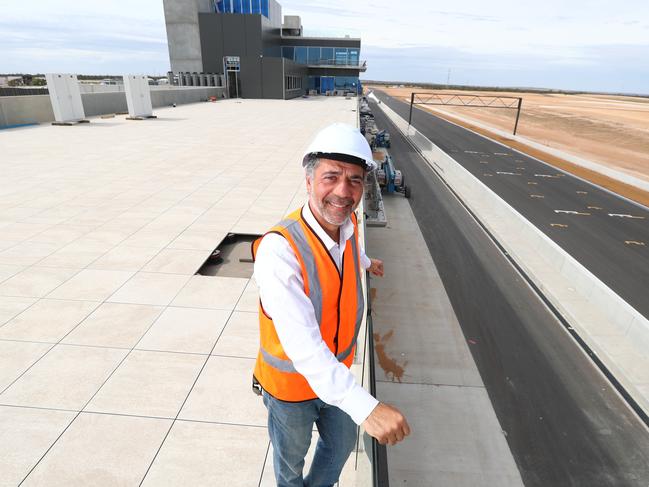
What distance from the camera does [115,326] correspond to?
5137 mm

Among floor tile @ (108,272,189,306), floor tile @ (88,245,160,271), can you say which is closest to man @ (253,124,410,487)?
floor tile @ (108,272,189,306)

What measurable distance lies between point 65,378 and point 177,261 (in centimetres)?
300

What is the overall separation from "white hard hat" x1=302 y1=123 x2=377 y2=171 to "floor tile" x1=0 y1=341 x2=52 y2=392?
4558 mm

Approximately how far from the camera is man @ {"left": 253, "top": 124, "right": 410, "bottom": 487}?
1.75 m

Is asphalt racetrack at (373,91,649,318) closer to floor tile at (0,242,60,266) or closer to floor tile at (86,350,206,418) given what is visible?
floor tile at (86,350,206,418)

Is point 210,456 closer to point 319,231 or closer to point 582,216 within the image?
point 319,231

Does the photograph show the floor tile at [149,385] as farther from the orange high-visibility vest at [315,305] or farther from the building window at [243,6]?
the building window at [243,6]

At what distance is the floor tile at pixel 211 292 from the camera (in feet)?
18.8

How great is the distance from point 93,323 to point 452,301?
8194 mm

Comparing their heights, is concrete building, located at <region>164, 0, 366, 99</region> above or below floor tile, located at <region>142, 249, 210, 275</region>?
above

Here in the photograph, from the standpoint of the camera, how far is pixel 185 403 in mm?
3955

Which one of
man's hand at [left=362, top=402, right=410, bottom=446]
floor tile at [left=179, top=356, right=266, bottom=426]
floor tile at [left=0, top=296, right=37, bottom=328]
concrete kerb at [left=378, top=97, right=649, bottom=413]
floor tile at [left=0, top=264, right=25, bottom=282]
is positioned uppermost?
man's hand at [left=362, top=402, right=410, bottom=446]

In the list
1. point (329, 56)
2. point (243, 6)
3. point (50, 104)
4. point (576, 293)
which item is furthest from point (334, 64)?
point (576, 293)

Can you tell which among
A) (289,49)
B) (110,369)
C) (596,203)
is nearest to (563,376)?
(110,369)
